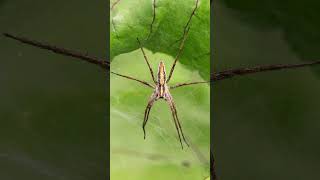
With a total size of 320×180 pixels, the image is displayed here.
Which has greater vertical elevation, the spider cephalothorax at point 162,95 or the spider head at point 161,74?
the spider head at point 161,74

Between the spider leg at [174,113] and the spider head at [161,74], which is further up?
the spider head at [161,74]

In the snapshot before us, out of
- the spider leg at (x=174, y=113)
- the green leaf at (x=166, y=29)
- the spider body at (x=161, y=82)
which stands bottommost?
the spider leg at (x=174, y=113)

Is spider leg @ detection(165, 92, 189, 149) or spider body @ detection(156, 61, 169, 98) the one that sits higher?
spider body @ detection(156, 61, 169, 98)
